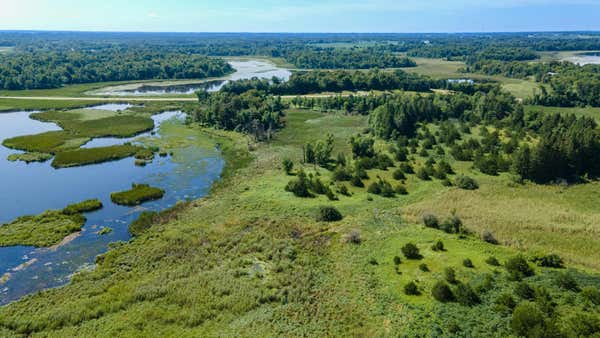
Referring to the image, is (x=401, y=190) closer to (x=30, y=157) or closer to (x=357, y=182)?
(x=357, y=182)

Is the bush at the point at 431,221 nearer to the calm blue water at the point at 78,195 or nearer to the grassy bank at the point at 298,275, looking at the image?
the grassy bank at the point at 298,275

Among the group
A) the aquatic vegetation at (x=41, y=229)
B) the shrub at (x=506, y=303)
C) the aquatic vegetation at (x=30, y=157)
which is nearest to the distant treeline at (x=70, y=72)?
the aquatic vegetation at (x=30, y=157)

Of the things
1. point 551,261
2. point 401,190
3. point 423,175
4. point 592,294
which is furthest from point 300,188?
point 592,294

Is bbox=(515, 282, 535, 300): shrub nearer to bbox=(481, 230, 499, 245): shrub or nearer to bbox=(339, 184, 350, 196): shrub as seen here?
bbox=(481, 230, 499, 245): shrub

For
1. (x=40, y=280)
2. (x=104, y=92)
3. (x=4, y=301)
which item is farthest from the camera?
(x=104, y=92)

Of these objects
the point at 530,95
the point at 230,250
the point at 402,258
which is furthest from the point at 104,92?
the point at 530,95

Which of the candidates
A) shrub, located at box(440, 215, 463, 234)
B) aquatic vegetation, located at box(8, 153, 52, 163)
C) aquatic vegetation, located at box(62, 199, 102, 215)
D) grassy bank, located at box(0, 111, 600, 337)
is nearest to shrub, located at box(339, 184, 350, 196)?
grassy bank, located at box(0, 111, 600, 337)

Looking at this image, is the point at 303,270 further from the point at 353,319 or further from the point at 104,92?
the point at 104,92
